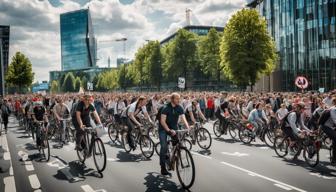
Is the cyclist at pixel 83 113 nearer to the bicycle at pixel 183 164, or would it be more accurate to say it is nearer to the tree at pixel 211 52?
the bicycle at pixel 183 164

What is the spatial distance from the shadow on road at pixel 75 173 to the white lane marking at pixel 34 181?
0.48 metres

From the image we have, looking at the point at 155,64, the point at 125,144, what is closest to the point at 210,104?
the point at 125,144

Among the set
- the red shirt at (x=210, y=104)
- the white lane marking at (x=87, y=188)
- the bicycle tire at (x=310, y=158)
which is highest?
the red shirt at (x=210, y=104)

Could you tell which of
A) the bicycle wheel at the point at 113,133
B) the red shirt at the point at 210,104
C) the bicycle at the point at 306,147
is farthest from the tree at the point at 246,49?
the bicycle at the point at 306,147

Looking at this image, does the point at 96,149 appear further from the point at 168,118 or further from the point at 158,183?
the point at 168,118

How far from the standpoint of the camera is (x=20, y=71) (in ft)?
220

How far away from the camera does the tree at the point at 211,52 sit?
190 ft

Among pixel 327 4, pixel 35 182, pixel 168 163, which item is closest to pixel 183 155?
pixel 168 163

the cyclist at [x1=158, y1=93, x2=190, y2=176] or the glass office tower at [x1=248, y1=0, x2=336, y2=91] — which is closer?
the cyclist at [x1=158, y1=93, x2=190, y2=176]

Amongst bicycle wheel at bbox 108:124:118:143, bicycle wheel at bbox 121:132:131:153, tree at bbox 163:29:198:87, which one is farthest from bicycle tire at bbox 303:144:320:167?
tree at bbox 163:29:198:87

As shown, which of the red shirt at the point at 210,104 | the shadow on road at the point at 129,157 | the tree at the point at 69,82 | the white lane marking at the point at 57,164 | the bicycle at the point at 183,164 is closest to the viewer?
the bicycle at the point at 183,164

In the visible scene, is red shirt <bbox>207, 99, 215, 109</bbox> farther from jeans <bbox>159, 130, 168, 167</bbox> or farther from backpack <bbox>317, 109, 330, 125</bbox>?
jeans <bbox>159, 130, 168, 167</bbox>

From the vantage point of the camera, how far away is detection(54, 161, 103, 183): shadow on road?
357 inches

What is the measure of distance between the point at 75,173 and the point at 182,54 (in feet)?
182
